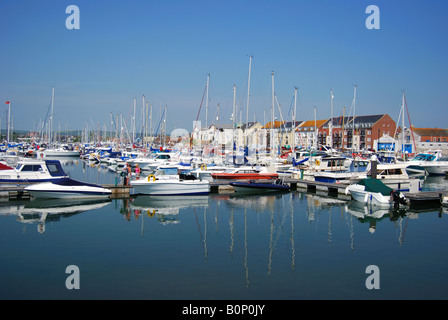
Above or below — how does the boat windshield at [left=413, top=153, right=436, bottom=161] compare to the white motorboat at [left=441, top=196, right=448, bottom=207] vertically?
above

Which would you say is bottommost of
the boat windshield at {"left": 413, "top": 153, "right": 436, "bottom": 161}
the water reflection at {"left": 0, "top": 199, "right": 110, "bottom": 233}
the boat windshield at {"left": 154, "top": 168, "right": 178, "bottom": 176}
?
the water reflection at {"left": 0, "top": 199, "right": 110, "bottom": 233}

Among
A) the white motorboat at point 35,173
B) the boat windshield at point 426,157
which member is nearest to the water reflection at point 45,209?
the white motorboat at point 35,173

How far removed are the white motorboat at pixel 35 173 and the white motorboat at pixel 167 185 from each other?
653 centimetres

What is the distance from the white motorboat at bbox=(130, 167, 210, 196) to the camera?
32.5 metres

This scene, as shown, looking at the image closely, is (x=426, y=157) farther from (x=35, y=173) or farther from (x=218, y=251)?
(x=35, y=173)

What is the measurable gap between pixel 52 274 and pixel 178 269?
458 centimetres

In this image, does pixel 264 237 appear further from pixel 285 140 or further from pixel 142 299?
pixel 285 140

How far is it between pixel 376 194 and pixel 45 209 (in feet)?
75.3

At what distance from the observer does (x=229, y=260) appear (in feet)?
55.3

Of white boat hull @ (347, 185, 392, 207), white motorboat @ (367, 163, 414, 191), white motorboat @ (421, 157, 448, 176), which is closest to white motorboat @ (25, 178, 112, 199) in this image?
white boat hull @ (347, 185, 392, 207)

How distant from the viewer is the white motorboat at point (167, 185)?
3250 cm

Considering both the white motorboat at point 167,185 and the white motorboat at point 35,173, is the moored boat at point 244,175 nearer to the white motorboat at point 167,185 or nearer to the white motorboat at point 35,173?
the white motorboat at point 167,185

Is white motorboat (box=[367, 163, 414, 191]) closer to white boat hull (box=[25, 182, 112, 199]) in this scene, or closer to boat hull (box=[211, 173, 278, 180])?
boat hull (box=[211, 173, 278, 180])

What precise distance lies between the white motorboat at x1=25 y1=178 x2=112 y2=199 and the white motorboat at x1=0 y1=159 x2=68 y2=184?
3026mm
